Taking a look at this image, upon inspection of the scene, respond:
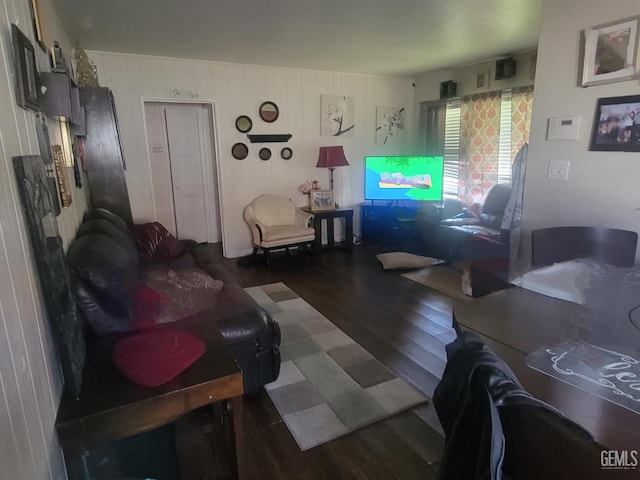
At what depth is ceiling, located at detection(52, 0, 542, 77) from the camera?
2857 mm

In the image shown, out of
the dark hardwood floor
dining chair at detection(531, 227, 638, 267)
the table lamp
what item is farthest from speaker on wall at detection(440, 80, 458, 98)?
dining chair at detection(531, 227, 638, 267)

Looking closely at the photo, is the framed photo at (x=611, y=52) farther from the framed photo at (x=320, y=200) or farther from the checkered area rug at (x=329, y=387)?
the framed photo at (x=320, y=200)

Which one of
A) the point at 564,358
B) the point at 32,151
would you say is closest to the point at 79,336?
the point at 32,151

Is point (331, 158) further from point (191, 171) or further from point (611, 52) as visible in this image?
point (611, 52)

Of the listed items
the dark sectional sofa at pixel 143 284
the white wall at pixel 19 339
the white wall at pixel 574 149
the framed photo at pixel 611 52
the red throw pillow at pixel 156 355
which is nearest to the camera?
the white wall at pixel 19 339

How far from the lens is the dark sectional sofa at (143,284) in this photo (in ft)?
5.34

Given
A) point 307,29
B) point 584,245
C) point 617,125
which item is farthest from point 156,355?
point 307,29

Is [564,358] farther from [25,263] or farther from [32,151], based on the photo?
[32,151]

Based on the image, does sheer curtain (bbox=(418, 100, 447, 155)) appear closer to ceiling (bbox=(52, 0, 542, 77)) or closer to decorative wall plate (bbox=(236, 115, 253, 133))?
ceiling (bbox=(52, 0, 542, 77))

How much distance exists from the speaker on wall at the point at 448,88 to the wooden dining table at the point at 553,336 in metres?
4.29

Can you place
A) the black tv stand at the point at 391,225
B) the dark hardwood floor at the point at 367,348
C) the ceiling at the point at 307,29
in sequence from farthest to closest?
the black tv stand at the point at 391,225, the ceiling at the point at 307,29, the dark hardwood floor at the point at 367,348

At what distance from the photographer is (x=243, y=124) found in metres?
4.88

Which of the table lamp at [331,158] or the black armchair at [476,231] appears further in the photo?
the table lamp at [331,158]

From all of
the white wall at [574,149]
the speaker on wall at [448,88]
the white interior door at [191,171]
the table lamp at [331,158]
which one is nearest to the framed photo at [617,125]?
the white wall at [574,149]
